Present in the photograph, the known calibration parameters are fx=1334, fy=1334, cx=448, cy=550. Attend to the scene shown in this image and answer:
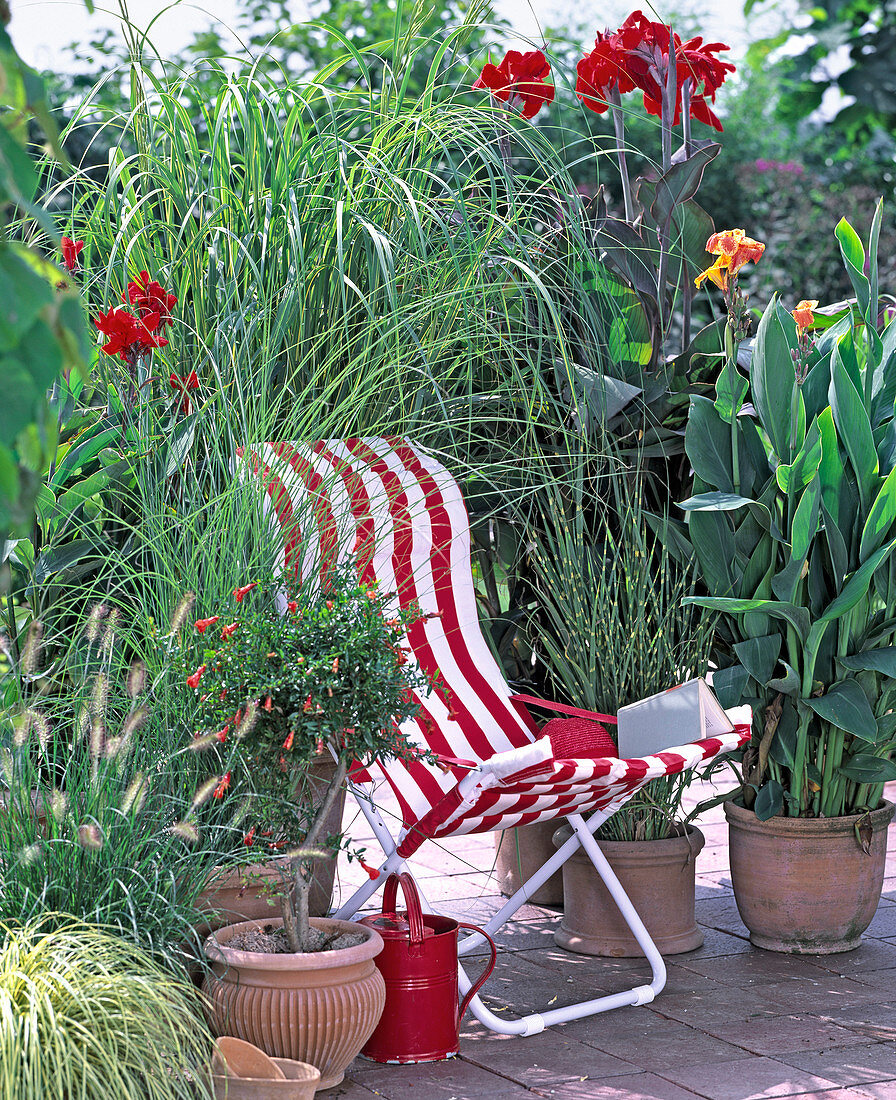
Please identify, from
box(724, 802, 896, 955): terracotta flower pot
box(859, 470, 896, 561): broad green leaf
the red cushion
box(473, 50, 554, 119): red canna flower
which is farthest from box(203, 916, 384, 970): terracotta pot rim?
box(473, 50, 554, 119): red canna flower

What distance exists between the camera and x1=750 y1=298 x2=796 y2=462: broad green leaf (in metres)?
2.92

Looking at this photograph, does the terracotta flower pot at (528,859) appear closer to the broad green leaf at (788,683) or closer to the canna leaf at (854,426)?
the broad green leaf at (788,683)

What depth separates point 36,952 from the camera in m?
1.93

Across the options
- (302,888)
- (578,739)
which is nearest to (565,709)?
(578,739)

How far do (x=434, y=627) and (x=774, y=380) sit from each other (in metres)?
0.93

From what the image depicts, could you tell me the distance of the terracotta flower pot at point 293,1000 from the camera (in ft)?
7.16

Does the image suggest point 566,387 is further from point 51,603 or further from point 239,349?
point 51,603

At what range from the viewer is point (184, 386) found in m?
2.66

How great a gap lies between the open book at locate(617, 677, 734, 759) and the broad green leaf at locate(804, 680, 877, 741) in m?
0.28

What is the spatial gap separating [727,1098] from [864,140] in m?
11.2

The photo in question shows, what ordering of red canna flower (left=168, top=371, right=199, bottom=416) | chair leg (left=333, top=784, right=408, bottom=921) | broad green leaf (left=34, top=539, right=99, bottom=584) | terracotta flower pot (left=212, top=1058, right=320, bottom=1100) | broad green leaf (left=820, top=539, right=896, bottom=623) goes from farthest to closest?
broad green leaf (left=820, top=539, right=896, bottom=623) → broad green leaf (left=34, top=539, right=99, bottom=584) → red canna flower (left=168, top=371, right=199, bottom=416) → chair leg (left=333, top=784, right=408, bottom=921) → terracotta flower pot (left=212, top=1058, right=320, bottom=1100)

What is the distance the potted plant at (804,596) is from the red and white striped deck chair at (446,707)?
13.3 inches

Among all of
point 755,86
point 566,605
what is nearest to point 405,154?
point 566,605

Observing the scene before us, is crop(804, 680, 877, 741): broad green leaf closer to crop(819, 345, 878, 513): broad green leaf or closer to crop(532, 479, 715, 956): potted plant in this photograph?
→ crop(532, 479, 715, 956): potted plant
